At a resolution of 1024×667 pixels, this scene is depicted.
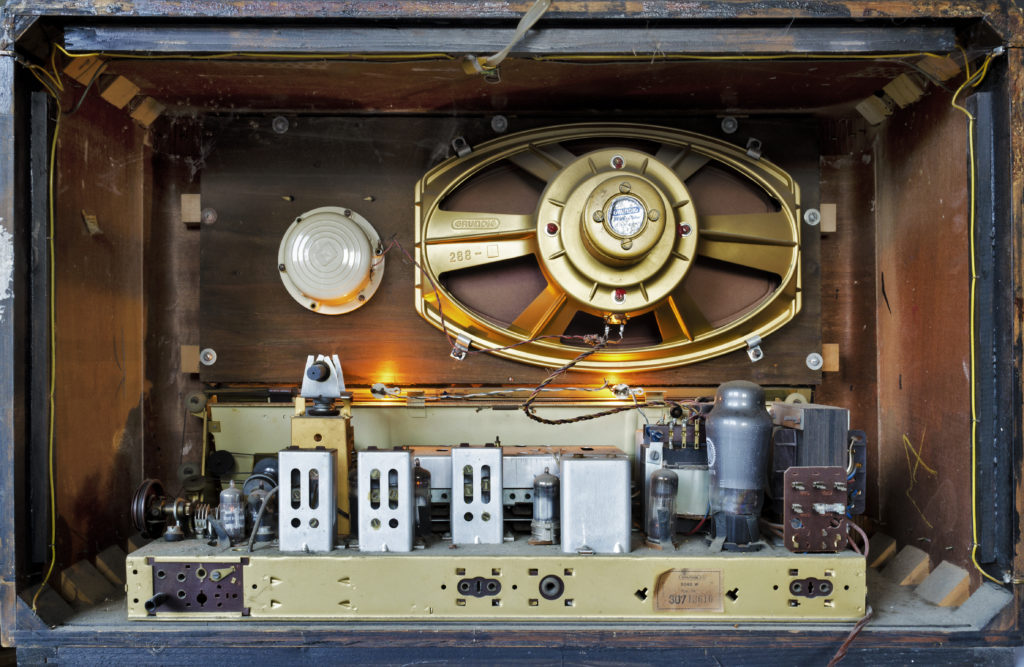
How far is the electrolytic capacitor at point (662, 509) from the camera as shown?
6.24ft

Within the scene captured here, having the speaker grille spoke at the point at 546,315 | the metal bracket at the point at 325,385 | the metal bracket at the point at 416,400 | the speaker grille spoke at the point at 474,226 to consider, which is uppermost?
the speaker grille spoke at the point at 474,226

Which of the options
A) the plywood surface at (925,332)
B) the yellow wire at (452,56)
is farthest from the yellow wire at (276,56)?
the plywood surface at (925,332)

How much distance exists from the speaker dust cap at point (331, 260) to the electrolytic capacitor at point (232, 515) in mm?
760

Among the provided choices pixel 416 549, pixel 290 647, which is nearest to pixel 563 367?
pixel 416 549

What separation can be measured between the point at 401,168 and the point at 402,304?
18.7 inches

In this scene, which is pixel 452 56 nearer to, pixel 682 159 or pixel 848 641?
pixel 682 159

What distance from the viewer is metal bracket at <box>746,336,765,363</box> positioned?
247 cm

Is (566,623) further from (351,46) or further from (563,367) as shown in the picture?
(351,46)

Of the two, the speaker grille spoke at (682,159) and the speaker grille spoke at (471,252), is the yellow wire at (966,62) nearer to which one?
the speaker grille spoke at (682,159)

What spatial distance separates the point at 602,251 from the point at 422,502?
0.96m

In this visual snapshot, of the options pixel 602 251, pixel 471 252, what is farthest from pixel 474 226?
pixel 602 251

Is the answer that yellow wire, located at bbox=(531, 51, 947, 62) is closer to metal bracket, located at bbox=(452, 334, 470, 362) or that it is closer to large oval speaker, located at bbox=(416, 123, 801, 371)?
large oval speaker, located at bbox=(416, 123, 801, 371)

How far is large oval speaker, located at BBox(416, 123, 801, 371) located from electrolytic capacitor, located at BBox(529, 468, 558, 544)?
1.82ft

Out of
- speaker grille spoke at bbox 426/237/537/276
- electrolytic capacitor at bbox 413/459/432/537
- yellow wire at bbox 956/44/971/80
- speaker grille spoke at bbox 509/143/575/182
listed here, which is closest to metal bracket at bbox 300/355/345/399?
electrolytic capacitor at bbox 413/459/432/537
